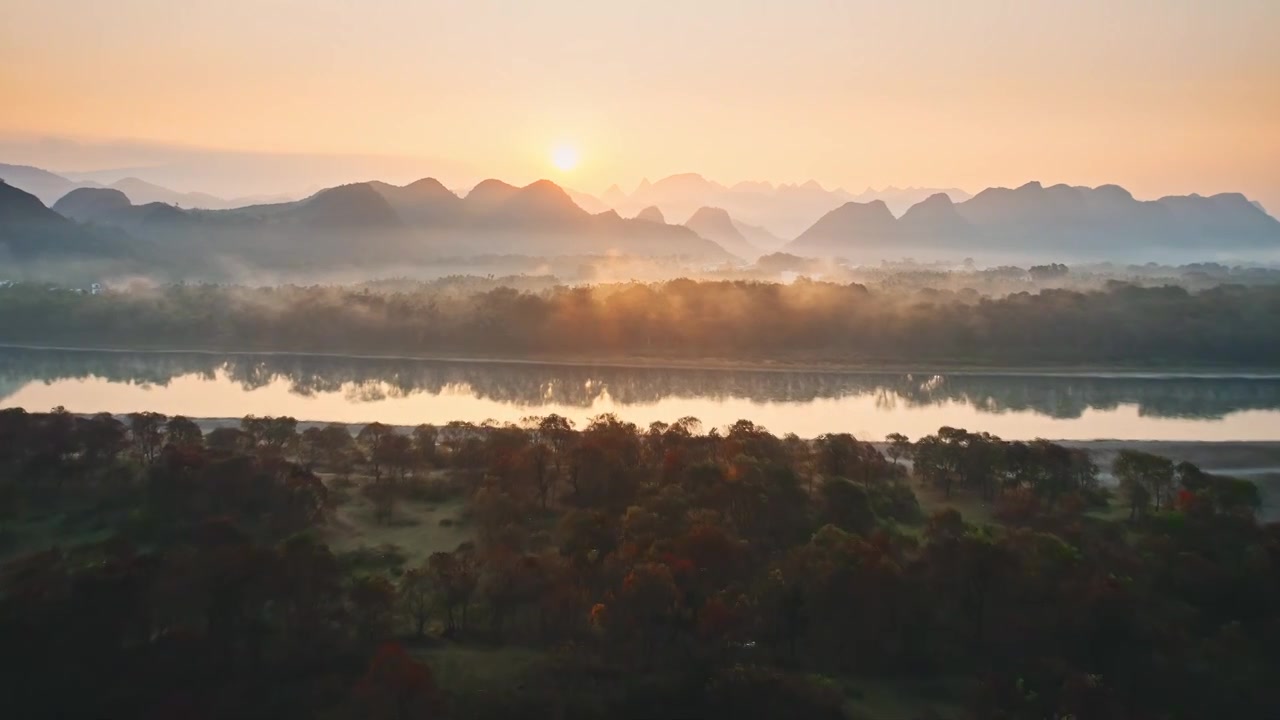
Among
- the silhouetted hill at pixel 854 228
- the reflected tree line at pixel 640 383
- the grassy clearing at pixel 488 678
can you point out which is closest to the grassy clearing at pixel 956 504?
the grassy clearing at pixel 488 678

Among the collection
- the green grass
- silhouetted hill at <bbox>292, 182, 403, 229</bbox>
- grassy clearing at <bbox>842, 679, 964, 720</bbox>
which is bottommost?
grassy clearing at <bbox>842, 679, 964, 720</bbox>

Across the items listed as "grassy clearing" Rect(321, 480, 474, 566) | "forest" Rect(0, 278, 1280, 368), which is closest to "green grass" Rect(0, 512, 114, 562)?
"grassy clearing" Rect(321, 480, 474, 566)

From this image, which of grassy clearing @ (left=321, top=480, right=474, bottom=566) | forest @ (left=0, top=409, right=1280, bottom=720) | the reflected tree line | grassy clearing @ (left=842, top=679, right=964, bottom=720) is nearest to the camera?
forest @ (left=0, top=409, right=1280, bottom=720)

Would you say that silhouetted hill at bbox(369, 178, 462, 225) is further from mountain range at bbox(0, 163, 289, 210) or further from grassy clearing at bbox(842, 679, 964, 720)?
grassy clearing at bbox(842, 679, 964, 720)

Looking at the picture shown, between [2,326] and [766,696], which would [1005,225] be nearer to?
[2,326]

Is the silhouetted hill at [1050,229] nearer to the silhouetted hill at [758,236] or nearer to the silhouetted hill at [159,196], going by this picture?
the silhouetted hill at [758,236]

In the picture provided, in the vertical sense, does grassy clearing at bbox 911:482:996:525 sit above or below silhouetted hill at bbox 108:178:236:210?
below

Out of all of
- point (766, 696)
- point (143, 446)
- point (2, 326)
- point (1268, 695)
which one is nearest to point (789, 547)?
point (766, 696)
